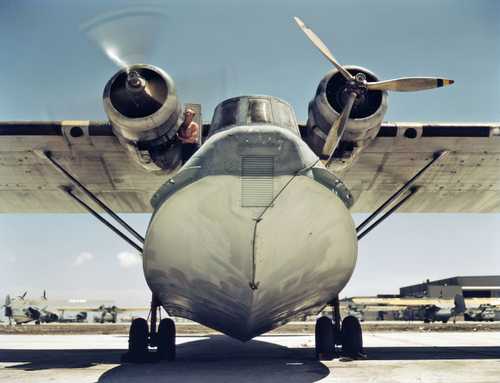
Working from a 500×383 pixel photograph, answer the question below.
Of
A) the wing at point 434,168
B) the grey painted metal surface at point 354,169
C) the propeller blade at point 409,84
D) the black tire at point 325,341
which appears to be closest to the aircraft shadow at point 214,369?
the black tire at point 325,341

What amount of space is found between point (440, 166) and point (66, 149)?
29.2 ft

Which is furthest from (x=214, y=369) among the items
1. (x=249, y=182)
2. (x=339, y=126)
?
(x=339, y=126)

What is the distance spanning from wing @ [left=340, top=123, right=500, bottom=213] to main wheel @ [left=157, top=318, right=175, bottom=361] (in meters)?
5.78

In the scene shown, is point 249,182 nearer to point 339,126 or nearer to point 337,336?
point 339,126

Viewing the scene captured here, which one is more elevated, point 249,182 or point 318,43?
point 318,43

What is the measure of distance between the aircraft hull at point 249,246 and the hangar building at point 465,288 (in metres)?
53.9

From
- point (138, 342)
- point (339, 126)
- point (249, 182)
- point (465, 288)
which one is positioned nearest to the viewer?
point (249, 182)

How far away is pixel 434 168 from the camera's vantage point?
11391mm

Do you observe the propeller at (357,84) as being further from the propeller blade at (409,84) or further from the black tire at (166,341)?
the black tire at (166,341)

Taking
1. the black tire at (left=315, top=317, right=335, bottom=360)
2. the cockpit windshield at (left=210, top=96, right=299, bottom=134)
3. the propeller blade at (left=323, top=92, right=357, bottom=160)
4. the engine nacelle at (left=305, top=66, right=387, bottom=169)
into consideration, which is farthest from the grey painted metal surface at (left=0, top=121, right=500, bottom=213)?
the black tire at (left=315, top=317, right=335, bottom=360)

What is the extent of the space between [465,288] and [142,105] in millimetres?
63636

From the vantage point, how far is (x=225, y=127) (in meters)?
6.84

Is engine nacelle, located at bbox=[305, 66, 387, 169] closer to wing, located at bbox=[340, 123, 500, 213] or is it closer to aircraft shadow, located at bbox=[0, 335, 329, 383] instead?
wing, located at bbox=[340, 123, 500, 213]

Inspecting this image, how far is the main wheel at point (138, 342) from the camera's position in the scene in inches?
300
